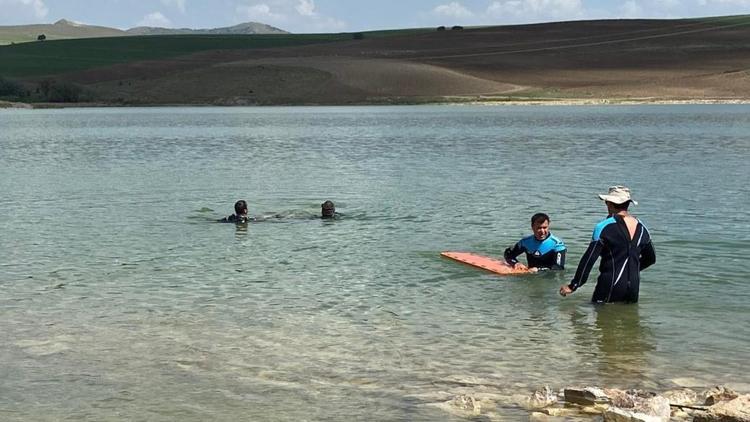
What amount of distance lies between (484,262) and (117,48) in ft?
499

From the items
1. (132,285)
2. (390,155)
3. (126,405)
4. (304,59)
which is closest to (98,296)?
(132,285)

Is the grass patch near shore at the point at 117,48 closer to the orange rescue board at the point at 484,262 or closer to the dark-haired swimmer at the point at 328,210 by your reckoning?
the dark-haired swimmer at the point at 328,210

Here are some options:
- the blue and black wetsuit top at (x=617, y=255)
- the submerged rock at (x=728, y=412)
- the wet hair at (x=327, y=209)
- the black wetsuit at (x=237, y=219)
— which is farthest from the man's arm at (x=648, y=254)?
the black wetsuit at (x=237, y=219)

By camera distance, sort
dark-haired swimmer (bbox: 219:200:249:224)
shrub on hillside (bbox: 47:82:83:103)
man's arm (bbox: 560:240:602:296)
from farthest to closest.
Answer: shrub on hillside (bbox: 47:82:83:103), dark-haired swimmer (bbox: 219:200:249:224), man's arm (bbox: 560:240:602:296)

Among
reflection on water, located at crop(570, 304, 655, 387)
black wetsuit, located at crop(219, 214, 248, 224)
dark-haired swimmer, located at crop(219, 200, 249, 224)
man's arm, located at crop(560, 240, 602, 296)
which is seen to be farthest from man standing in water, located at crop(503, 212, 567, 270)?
black wetsuit, located at crop(219, 214, 248, 224)

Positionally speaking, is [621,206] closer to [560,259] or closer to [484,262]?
[560,259]

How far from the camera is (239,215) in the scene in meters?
20.8

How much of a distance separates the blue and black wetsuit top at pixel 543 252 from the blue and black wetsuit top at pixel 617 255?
94.0 inches

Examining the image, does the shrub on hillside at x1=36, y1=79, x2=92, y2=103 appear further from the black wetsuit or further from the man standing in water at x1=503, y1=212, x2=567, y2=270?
the man standing in water at x1=503, y1=212, x2=567, y2=270

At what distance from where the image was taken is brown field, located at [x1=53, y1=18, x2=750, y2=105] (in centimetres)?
10803

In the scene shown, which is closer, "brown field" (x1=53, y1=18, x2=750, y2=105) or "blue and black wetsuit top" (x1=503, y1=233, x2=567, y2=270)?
"blue and black wetsuit top" (x1=503, y1=233, x2=567, y2=270)

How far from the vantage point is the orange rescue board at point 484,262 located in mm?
14922

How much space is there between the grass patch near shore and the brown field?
32.8ft

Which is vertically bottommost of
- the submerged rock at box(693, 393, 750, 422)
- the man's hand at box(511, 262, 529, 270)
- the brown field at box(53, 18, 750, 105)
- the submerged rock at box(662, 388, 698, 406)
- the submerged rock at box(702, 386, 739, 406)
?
the submerged rock at box(662, 388, 698, 406)
